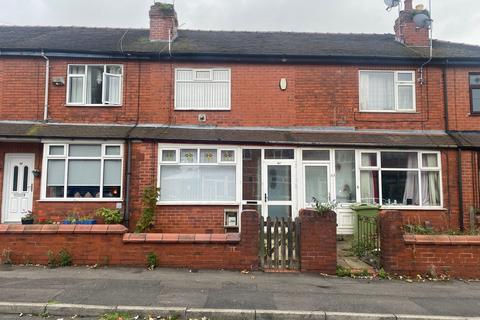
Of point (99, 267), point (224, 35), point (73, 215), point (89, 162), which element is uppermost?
point (224, 35)

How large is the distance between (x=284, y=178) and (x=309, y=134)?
153cm

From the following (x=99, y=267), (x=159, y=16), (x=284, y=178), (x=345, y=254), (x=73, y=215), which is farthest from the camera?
(x=159, y=16)

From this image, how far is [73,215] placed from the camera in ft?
33.5

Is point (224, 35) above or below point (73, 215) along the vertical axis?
above

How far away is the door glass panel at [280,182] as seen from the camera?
10766mm

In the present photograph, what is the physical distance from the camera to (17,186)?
36.0 feet

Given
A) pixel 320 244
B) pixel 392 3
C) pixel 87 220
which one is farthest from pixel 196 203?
pixel 392 3

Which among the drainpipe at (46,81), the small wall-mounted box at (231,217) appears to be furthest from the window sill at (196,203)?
the drainpipe at (46,81)

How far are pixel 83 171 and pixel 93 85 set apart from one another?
8.90ft

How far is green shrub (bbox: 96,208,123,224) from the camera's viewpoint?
988 cm

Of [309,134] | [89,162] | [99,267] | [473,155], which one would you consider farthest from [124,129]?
[473,155]

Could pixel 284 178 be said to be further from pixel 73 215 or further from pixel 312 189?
pixel 73 215

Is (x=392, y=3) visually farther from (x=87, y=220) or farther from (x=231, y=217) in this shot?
(x=87, y=220)

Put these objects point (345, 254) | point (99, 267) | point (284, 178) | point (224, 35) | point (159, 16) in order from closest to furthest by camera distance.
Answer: point (99, 267)
point (345, 254)
point (284, 178)
point (159, 16)
point (224, 35)
